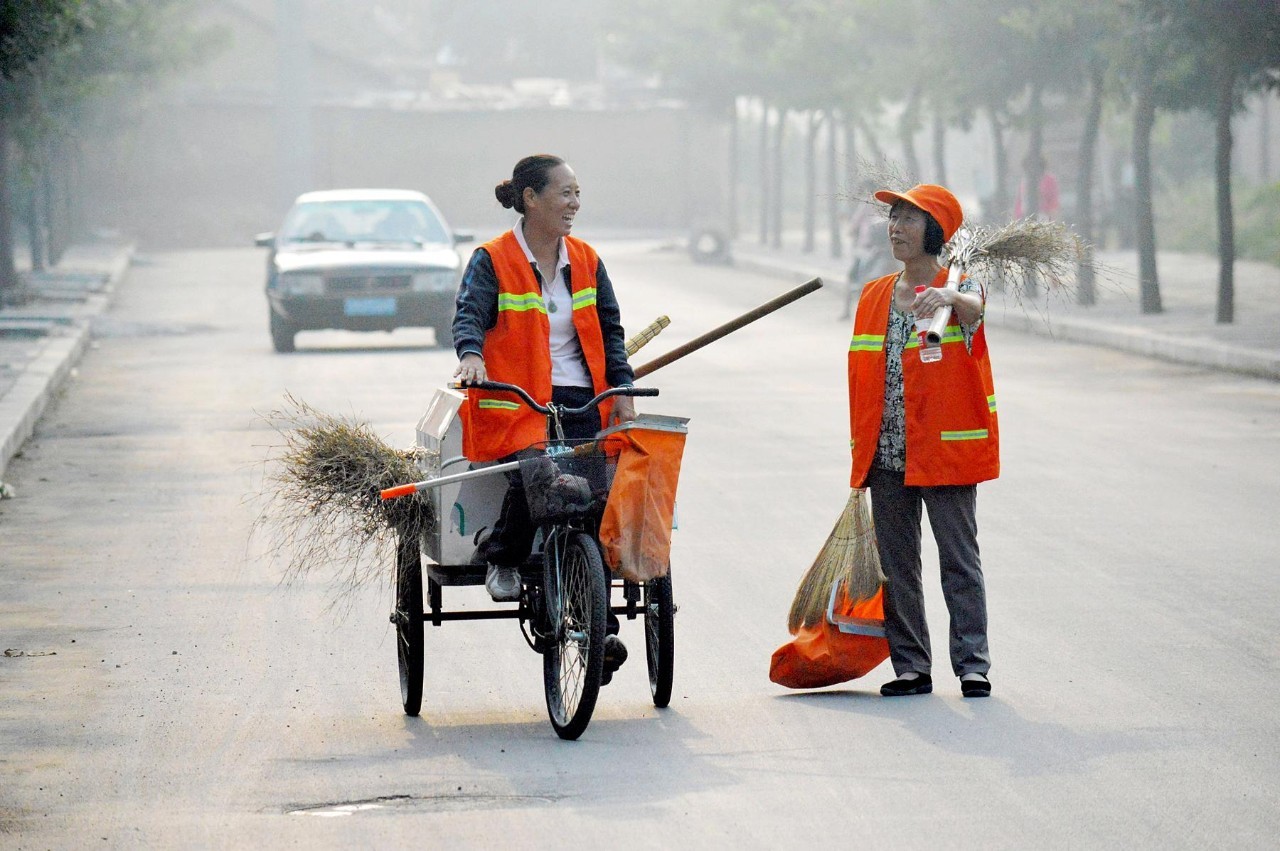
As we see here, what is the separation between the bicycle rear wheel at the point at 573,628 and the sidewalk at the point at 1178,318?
247 inches

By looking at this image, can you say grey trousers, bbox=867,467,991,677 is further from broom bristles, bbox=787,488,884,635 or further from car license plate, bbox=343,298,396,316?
car license plate, bbox=343,298,396,316

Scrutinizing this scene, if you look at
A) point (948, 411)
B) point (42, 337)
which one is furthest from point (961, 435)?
point (42, 337)

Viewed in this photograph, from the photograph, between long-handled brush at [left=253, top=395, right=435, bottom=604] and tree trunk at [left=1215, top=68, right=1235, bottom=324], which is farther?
tree trunk at [left=1215, top=68, right=1235, bottom=324]

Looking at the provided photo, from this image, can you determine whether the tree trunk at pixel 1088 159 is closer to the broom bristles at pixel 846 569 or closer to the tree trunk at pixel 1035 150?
the tree trunk at pixel 1035 150

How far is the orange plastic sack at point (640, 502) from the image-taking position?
5859 millimetres

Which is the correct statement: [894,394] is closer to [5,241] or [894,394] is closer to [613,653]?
[613,653]

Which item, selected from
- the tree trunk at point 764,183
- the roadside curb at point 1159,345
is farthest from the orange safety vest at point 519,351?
the tree trunk at point 764,183

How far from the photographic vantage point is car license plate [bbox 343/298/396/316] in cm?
2086

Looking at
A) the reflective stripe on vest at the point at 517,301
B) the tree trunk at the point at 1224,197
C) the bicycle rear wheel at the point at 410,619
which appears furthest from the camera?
the tree trunk at the point at 1224,197

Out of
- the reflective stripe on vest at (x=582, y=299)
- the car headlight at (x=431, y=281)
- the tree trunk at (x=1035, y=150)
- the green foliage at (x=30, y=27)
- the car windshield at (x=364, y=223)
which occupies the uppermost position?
the green foliage at (x=30, y=27)

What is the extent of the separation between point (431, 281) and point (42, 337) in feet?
14.3

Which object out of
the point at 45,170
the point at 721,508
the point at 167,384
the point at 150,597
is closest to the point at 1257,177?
the point at 45,170

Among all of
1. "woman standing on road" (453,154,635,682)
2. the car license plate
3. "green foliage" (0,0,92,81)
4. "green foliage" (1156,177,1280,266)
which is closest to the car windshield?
the car license plate

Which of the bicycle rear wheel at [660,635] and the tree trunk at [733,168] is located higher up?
the tree trunk at [733,168]
